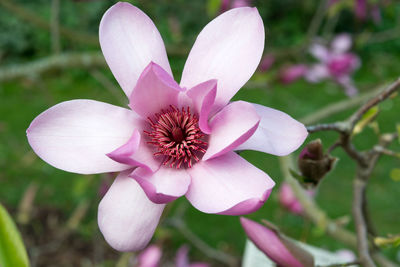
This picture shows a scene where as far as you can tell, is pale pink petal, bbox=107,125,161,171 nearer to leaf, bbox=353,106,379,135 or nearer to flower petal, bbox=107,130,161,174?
flower petal, bbox=107,130,161,174

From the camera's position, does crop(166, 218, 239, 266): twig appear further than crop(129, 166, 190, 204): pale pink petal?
Yes

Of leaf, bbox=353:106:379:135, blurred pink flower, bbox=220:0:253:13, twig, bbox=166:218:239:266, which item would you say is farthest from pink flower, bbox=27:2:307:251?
twig, bbox=166:218:239:266

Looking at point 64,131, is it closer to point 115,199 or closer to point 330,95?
point 115,199

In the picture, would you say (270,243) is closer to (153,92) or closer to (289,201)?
(153,92)

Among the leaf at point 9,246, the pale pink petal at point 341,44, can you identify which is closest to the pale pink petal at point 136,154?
the leaf at point 9,246

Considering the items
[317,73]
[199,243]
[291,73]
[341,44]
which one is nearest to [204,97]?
[199,243]

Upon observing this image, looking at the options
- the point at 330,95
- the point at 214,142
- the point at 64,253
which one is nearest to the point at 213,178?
the point at 214,142
